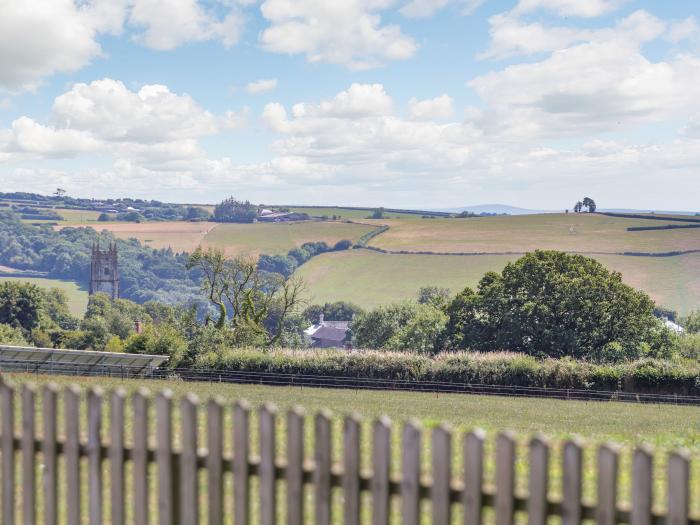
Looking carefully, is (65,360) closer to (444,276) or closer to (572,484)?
(572,484)

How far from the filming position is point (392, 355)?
4881cm

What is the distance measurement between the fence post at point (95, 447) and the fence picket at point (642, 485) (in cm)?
414

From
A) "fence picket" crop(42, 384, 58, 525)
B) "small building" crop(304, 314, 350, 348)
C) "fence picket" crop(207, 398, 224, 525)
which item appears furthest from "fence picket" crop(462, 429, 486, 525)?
"small building" crop(304, 314, 350, 348)

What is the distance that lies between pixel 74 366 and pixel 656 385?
30.7 m

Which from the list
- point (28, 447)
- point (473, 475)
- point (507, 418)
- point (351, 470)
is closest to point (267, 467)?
point (351, 470)

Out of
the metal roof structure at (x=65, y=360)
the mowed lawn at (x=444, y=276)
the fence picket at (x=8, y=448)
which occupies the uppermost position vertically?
the fence picket at (x=8, y=448)

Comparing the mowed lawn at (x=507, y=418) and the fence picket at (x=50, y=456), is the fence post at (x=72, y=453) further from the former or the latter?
the mowed lawn at (x=507, y=418)

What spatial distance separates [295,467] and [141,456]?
54.0 inches

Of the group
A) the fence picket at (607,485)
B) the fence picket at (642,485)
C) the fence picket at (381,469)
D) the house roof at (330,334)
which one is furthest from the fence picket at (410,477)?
the house roof at (330,334)

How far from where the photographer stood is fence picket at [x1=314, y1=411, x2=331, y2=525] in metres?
6.04

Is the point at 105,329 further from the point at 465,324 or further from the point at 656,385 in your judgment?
the point at 656,385

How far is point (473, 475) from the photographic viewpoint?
566cm

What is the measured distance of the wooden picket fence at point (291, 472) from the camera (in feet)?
17.8

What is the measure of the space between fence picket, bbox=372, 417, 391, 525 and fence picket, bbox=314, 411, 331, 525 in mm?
365
